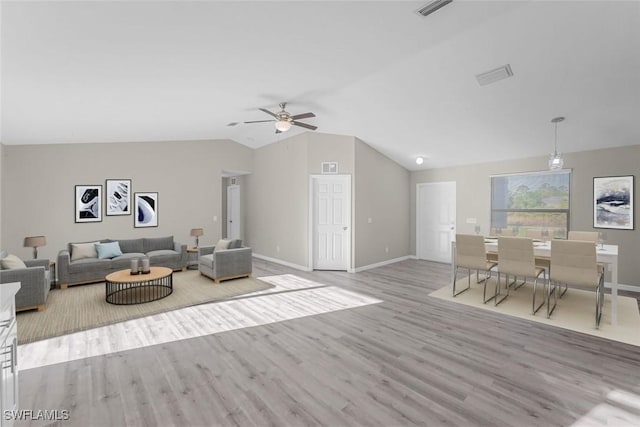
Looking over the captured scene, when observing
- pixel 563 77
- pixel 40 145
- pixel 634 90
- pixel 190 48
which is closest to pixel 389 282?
pixel 563 77

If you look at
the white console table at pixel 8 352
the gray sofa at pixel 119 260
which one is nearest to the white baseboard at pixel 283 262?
the gray sofa at pixel 119 260

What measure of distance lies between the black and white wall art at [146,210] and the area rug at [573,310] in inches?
246

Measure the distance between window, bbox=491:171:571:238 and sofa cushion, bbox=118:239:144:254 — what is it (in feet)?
23.6

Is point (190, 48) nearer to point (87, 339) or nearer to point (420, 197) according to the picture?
point (87, 339)

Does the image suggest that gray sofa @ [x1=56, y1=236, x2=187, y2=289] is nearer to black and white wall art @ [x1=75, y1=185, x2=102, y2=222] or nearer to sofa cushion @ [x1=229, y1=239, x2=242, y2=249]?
black and white wall art @ [x1=75, y1=185, x2=102, y2=222]

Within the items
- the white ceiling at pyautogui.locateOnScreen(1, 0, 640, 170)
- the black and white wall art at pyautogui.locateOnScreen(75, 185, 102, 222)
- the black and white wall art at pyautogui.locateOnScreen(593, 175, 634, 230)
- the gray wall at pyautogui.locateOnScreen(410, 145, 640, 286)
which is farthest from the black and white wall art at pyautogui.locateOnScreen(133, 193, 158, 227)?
the black and white wall art at pyautogui.locateOnScreen(593, 175, 634, 230)

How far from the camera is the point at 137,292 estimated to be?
15.7 ft

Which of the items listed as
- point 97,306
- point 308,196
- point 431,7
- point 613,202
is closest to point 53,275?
point 97,306

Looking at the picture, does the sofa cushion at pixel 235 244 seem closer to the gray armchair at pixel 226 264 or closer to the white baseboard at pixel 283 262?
the gray armchair at pixel 226 264

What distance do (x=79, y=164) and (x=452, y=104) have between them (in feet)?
24.0

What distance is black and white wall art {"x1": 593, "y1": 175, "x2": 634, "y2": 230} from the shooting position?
492 centimetres

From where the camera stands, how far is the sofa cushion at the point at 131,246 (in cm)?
621

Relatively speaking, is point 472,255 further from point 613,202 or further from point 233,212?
point 233,212

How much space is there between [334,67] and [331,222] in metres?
3.51
